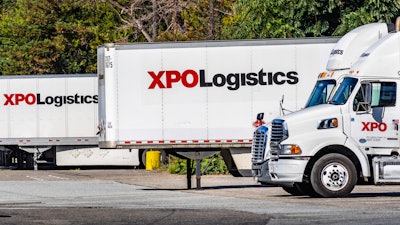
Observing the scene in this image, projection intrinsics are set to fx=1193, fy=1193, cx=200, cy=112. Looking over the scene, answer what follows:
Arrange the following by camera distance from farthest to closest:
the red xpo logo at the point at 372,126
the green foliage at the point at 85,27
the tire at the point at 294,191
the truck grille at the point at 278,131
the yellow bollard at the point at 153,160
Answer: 1. the green foliage at the point at 85,27
2. the yellow bollard at the point at 153,160
3. the tire at the point at 294,191
4. the truck grille at the point at 278,131
5. the red xpo logo at the point at 372,126

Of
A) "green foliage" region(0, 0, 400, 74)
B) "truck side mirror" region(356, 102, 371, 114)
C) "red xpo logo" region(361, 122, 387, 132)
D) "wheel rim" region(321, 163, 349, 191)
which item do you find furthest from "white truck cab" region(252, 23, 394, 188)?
"green foliage" region(0, 0, 400, 74)

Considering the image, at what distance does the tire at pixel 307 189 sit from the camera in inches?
970

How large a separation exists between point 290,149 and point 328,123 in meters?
0.95

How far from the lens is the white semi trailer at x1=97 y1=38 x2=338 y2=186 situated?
29375mm

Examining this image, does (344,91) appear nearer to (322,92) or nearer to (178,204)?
(322,92)

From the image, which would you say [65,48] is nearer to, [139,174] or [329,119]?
[139,174]

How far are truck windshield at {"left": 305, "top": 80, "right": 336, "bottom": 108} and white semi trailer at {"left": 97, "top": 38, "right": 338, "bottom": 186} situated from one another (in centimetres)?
372

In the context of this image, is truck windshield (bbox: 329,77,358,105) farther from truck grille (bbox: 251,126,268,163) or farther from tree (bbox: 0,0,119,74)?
tree (bbox: 0,0,119,74)

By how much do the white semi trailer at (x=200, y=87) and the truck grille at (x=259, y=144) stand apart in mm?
3366

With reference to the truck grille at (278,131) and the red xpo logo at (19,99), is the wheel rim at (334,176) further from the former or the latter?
the red xpo logo at (19,99)

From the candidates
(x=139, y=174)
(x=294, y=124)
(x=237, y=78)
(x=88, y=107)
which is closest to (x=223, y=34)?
(x=88, y=107)

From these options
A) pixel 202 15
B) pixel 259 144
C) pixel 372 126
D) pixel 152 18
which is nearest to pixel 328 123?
Answer: pixel 372 126

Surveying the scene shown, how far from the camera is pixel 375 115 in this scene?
80.1 ft

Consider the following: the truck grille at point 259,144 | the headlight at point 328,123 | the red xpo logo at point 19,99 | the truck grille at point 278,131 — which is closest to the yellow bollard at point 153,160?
the red xpo logo at point 19,99
